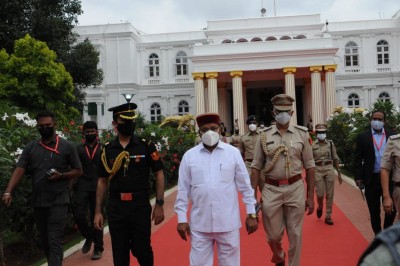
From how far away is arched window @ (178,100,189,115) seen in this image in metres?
44.5

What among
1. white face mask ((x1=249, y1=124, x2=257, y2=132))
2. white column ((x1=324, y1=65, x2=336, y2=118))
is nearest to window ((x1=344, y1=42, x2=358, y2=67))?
white column ((x1=324, y1=65, x2=336, y2=118))

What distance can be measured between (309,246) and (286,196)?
2.28 m

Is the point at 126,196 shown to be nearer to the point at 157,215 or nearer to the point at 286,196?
the point at 157,215

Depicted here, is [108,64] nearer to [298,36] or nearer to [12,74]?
[298,36]

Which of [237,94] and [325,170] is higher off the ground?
[237,94]

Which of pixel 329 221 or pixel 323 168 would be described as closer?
pixel 329 221

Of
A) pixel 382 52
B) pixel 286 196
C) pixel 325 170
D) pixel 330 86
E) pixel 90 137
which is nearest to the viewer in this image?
pixel 286 196

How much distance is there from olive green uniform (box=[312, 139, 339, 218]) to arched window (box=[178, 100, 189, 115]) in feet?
113

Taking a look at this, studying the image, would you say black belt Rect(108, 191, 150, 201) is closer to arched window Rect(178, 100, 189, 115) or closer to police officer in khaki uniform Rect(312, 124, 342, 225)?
police officer in khaki uniform Rect(312, 124, 342, 225)

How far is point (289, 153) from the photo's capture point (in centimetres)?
607

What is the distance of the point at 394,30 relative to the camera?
42.0m

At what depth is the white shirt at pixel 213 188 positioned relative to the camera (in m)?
5.02

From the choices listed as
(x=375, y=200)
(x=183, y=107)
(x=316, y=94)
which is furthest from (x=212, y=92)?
(x=375, y=200)

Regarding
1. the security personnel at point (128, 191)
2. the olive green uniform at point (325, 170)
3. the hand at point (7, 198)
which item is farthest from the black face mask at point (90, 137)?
the olive green uniform at point (325, 170)
